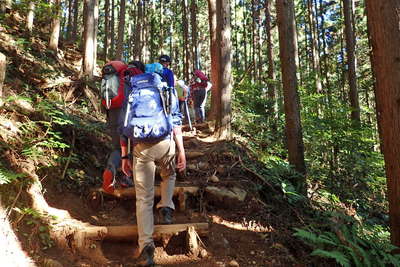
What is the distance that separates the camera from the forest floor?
12.3 ft

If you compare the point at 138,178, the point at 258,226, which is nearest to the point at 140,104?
the point at 138,178

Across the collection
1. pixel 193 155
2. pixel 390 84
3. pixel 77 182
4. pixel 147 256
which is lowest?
pixel 147 256

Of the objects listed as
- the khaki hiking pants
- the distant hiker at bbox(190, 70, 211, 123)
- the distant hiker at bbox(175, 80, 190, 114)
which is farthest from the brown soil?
the distant hiker at bbox(190, 70, 211, 123)

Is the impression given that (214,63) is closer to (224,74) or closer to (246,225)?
(224,74)

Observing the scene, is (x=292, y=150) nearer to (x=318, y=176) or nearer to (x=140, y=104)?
(x=318, y=176)

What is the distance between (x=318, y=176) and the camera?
8297mm

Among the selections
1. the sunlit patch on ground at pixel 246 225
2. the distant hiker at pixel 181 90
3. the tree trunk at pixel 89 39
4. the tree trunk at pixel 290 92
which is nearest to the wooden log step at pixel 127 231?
the sunlit patch on ground at pixel 246 225

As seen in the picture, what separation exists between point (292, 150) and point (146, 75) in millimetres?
3632

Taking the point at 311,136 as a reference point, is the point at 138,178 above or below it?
below

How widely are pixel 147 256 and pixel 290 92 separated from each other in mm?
4311

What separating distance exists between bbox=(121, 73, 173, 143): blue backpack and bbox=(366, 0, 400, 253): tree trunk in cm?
286

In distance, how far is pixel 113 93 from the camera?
14.9 ft

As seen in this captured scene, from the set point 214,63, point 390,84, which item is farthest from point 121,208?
point 214,63

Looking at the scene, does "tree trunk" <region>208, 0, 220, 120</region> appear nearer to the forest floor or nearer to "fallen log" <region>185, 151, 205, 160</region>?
"fallen log" <region>185, 151, 205, 160</region>
